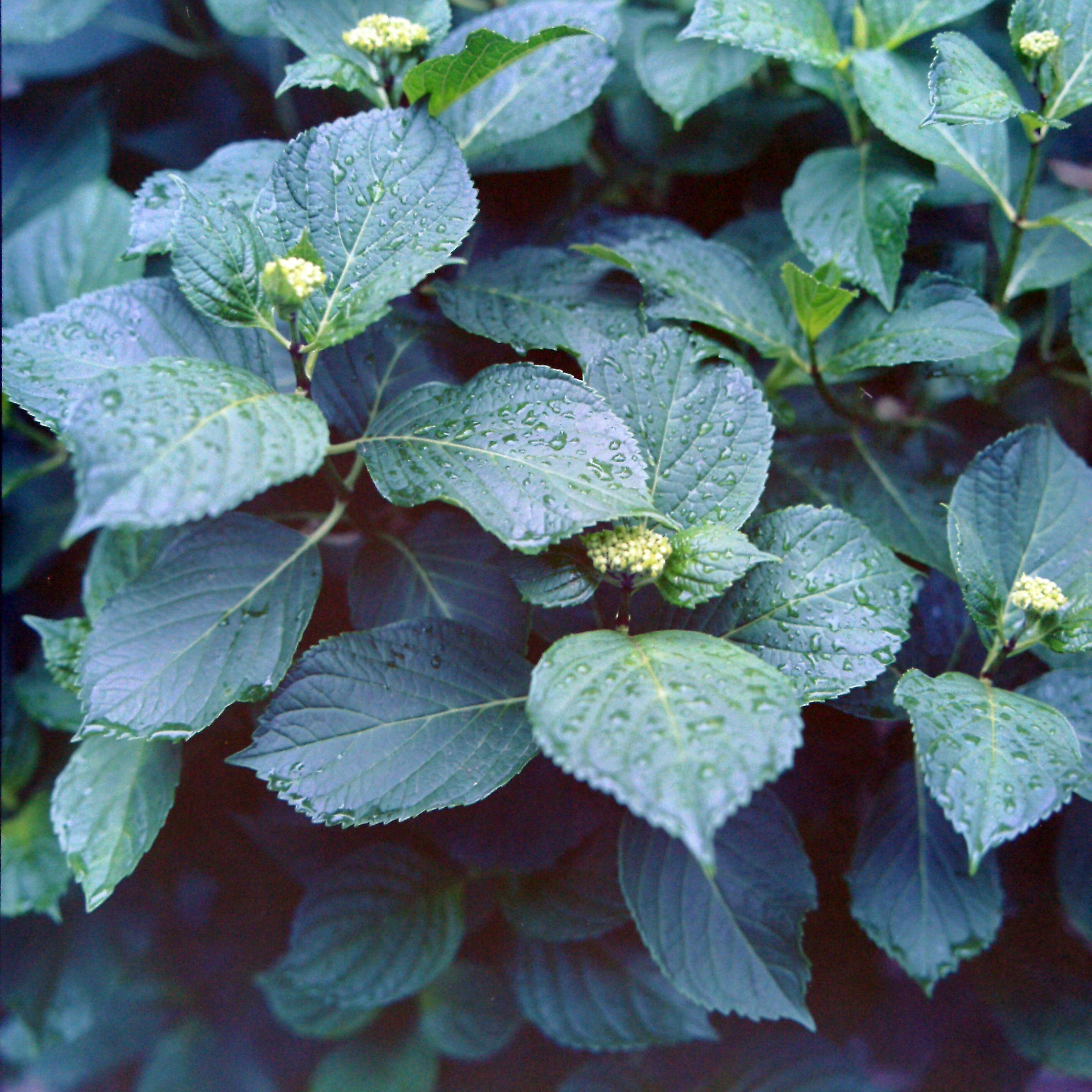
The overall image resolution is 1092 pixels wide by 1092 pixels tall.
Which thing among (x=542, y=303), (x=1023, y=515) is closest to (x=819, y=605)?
(x=1023, y=515)

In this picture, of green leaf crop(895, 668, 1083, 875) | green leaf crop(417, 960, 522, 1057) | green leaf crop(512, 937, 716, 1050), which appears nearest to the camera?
green leaf crop(895, 668, 1083, 875)

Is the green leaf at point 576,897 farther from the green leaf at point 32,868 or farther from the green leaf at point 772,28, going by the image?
the green leaf at point 772,28

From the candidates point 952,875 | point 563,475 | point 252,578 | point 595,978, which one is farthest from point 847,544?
point 595,978

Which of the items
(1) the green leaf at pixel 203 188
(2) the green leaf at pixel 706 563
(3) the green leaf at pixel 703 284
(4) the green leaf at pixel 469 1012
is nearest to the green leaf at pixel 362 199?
(1) the green leaf at pixel 203 188

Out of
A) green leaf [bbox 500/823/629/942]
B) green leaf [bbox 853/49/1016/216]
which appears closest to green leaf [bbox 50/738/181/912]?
green leaf [bbox 500/823/629/942]

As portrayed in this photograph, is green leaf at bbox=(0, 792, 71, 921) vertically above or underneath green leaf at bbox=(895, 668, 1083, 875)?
underneath

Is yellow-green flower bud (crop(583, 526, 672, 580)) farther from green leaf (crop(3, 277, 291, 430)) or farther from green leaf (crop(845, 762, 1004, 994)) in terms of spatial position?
green leaf (crop(845, 762, 1004, 994))

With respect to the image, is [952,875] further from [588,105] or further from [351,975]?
[588,105]
